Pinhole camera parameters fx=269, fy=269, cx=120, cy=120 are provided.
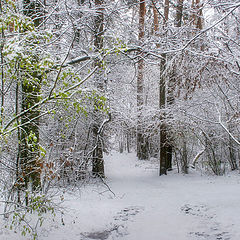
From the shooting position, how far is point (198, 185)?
10.4 m

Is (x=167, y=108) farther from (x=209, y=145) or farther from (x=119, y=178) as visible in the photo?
(x=119, y=178)

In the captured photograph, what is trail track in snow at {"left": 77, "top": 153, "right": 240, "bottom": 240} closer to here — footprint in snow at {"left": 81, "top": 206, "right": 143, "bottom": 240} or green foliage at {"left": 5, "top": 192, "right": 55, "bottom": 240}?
footprint in snow at {"left": 81, "top": 206, "right": 143, "bottom": 240}

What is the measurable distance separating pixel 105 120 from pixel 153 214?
3.38 metres

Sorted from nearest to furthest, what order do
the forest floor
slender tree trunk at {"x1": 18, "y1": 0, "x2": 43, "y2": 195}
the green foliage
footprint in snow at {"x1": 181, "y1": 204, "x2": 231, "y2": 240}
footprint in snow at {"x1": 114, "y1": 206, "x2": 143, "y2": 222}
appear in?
the green foliage
slender tree trunk at {"x1": 18, "y1": 0, "x2": 43, "y2": 195}
footprint in snow at {"x1": 181, "y1": 204, "x2": 231, "y2": 240}
the forest floor
footprint in snow at {"x1": 114, "y1": 206, "x2": 143, "y2": 222}

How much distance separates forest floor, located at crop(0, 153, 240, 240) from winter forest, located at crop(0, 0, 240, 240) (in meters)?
0.03

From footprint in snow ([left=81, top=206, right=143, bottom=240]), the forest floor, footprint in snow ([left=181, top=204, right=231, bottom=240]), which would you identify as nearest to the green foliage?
the forest floor

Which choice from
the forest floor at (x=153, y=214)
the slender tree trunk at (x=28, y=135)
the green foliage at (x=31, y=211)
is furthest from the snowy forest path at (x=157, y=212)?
the slender tree trunk at (x=28, y=135)

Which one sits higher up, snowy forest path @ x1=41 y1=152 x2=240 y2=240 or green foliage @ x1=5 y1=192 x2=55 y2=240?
green foliage @ x1=5 y1=192 x2=55 y2=240

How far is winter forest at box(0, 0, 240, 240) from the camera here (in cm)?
439

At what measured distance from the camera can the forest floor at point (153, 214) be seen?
242 inches

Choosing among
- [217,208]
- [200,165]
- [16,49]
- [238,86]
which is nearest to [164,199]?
[217,208]

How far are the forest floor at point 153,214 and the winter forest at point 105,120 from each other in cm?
3

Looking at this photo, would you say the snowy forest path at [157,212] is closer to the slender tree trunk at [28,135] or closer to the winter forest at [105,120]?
the winter forest at [105,120]

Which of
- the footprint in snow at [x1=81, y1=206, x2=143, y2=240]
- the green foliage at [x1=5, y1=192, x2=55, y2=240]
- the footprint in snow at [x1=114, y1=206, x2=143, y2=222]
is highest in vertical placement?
the green foliage at [x1=5, y1=192, x2=55, y2=240]
